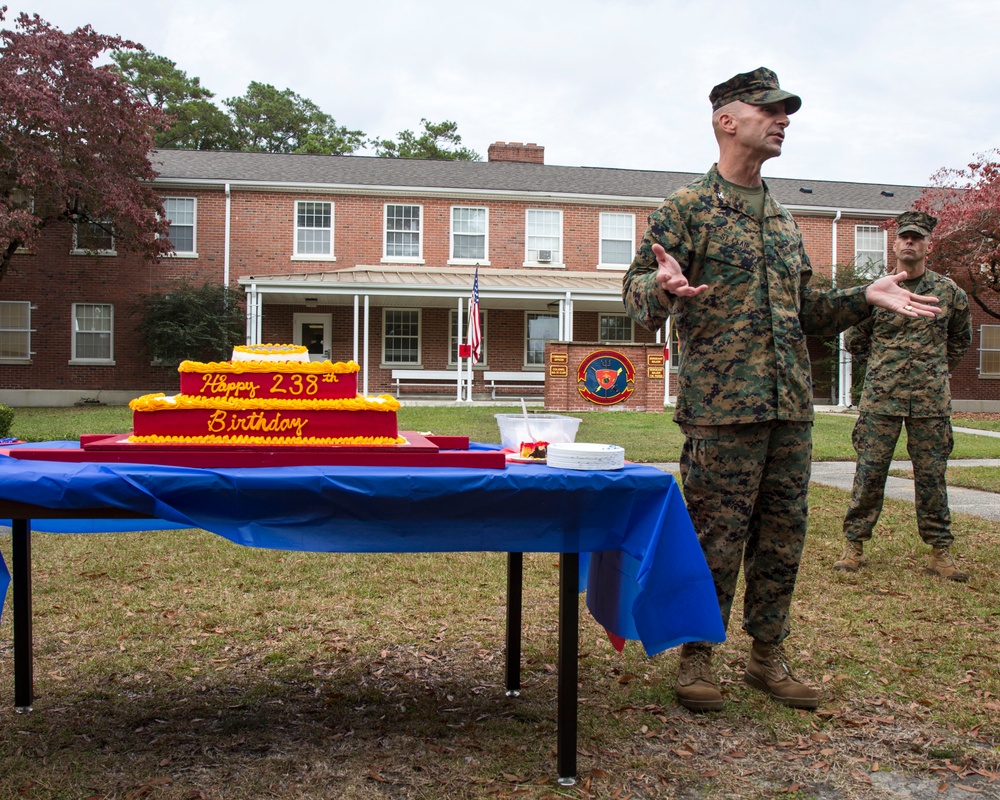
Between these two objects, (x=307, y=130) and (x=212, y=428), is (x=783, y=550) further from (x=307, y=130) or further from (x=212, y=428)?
(x=307, y=130)

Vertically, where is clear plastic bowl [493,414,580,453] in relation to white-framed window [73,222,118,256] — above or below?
below

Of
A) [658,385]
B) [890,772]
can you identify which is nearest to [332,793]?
[890,772]

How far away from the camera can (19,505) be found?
7.83ft

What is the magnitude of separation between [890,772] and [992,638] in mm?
1737

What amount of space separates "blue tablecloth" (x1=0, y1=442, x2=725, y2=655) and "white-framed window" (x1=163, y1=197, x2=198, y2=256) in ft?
71.5

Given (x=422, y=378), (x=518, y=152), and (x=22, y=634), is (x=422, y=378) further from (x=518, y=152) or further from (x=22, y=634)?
(x=22, y=634)

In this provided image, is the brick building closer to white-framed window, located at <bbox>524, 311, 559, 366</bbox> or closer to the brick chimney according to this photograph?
white-framed window, located at <bbox>524, 311, 559, 366</bbox>

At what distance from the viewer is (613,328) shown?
24656 millimetres

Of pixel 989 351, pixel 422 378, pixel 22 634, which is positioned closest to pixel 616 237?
pixel 422 378

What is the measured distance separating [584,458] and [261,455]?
96 cm

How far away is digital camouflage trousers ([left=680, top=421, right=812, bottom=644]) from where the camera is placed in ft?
10.2

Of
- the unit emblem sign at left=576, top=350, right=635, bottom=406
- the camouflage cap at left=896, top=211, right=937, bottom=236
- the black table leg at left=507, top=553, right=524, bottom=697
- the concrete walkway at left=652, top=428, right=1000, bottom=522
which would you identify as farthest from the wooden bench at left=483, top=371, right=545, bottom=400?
the black table leg at left=507, top=553, right=524, bottom=697

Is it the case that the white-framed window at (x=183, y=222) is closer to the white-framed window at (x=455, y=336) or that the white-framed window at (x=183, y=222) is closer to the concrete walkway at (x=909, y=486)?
the white-framed window at (x=455, y=336)

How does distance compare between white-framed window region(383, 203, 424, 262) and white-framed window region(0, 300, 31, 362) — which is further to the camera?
white-framed window region(383, 203, 424, 262)
